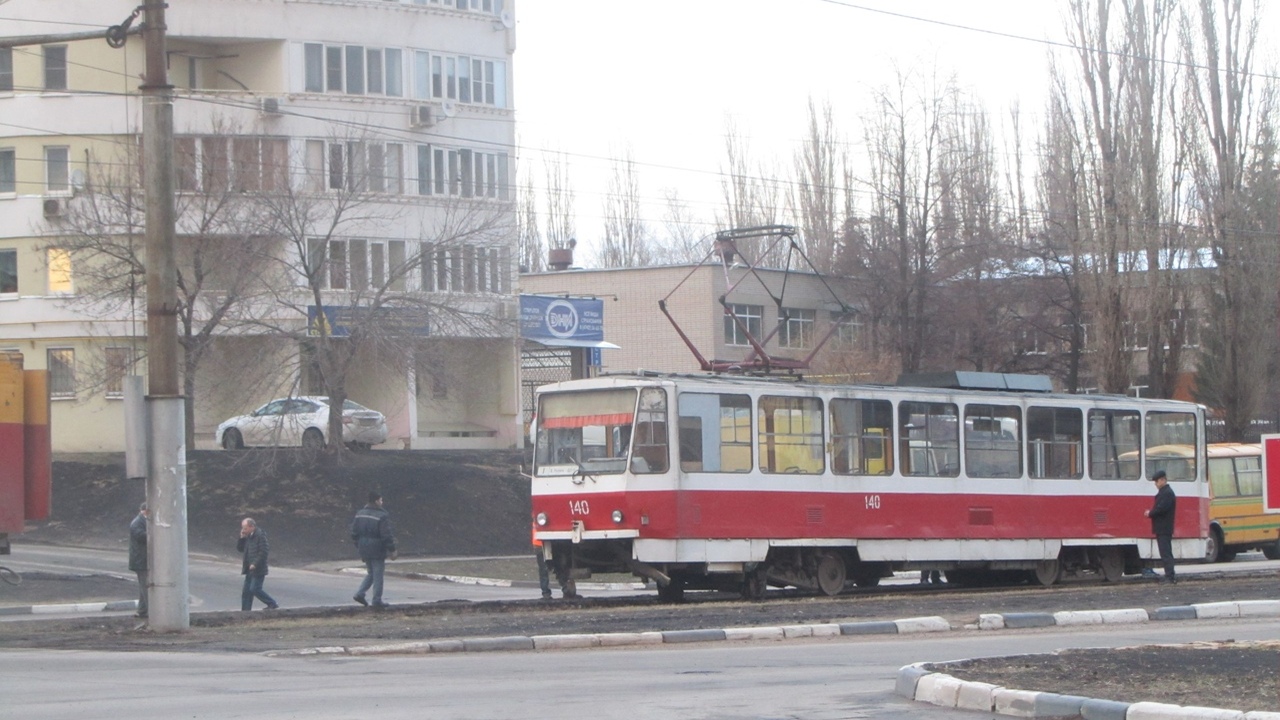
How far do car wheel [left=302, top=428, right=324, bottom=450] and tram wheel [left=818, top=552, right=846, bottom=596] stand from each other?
801 inches

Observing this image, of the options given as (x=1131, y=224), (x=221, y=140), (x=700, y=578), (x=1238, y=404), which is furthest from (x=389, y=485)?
(x=1238, y=404)

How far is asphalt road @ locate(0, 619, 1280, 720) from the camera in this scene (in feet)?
31.3

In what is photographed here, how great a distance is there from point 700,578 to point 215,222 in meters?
21.4

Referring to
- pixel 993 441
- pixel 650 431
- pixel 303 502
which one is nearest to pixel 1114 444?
pixel 993 441

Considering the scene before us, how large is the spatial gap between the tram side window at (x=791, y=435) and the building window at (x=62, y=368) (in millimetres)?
31689

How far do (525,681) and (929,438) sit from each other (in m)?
12.5

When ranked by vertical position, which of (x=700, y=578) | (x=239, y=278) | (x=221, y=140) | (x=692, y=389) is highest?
(x=221, y=140)

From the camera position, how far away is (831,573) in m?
21.8

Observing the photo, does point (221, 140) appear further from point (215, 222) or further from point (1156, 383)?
point (1156, 383)

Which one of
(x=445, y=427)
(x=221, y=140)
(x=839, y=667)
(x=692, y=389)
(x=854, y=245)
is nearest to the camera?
(x=839, y=667)

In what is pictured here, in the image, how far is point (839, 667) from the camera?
1243 centimetres

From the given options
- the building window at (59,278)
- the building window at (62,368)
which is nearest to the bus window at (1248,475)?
the building window at (59,278)

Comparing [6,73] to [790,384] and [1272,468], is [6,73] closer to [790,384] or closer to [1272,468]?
[790,384]

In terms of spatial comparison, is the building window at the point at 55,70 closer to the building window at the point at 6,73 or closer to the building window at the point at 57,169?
the building window at the point at 6,73
